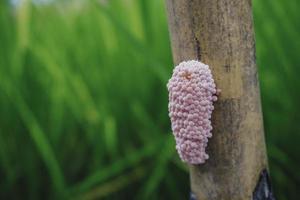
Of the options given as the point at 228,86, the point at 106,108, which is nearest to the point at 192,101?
the point at 228,86

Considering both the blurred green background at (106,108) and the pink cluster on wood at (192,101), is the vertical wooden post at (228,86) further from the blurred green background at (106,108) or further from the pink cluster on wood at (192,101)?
the blurred green background at (106,108)

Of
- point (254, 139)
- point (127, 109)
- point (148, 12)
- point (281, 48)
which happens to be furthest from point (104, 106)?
point (254, 139)

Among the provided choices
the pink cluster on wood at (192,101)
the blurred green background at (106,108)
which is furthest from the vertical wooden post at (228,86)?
the blurred green background at (106,108)

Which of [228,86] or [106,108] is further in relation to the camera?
[106,108]

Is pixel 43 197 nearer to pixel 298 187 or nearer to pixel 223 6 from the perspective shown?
pixel 298 187

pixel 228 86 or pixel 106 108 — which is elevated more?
pixel 228 86

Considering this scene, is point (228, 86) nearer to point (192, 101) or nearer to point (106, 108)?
point (192, 101)
